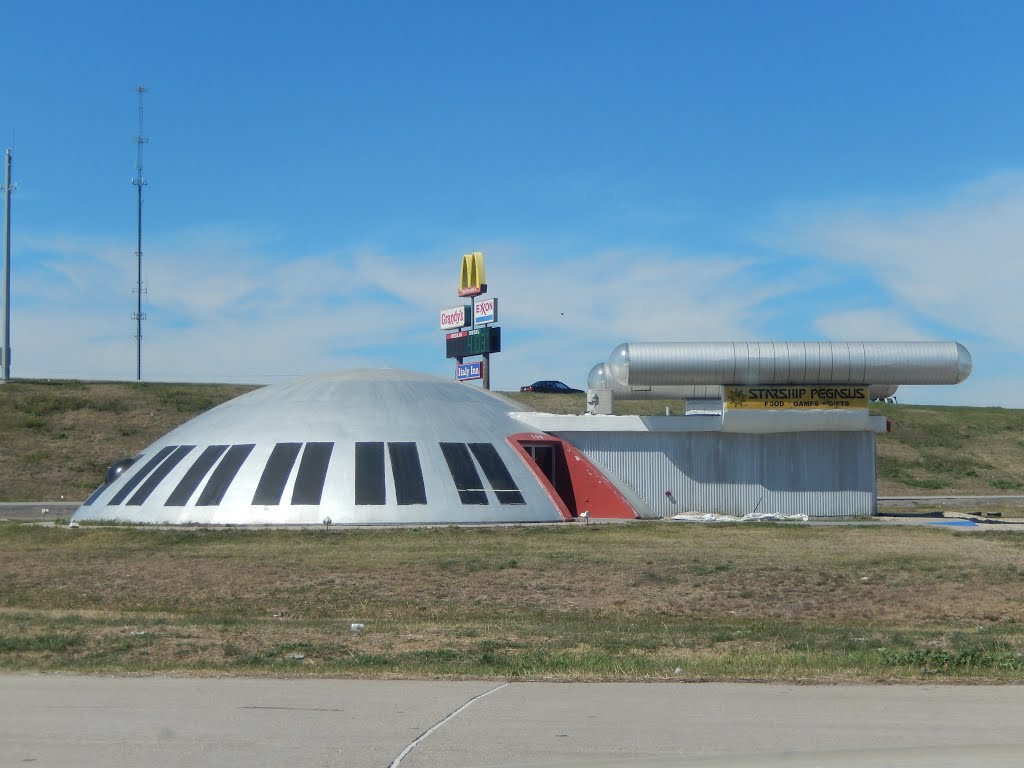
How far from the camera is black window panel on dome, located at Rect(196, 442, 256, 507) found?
31.3 meters

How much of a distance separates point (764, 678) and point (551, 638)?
3.88 metres

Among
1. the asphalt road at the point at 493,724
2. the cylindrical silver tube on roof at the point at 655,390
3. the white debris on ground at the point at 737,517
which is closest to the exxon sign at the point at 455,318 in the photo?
the cylindrical silver tube on roof at the point at 655,390

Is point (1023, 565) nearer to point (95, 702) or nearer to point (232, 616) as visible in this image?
point (232, 616)

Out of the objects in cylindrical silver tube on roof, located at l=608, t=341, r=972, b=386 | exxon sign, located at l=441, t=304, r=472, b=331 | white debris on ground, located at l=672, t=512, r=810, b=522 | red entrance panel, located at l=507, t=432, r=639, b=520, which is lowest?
white debris on ground, located at l=672, t=512, r=810, b=522

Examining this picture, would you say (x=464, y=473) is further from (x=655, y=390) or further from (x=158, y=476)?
(x=655, y=390)

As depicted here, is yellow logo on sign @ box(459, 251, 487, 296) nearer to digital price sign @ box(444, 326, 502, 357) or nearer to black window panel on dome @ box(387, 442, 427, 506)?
digital price sign @ box(444, 326, 502, 357)

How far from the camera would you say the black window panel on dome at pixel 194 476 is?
104 feet

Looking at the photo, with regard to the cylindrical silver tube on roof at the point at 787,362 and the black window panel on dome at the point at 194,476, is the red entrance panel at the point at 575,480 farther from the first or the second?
the black window panel on dome at the point at 194,476

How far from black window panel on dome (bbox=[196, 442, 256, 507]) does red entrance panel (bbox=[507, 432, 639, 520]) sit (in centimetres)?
827

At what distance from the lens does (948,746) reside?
8.98 meters

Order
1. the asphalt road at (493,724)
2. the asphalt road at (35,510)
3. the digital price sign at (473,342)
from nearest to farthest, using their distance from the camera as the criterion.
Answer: the asphalt road at (493,724) < the asphalt road at (35,510) < the digital price sign at (473,342)

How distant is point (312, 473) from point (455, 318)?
2197 centimetres

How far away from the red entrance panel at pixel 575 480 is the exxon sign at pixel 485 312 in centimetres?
1571

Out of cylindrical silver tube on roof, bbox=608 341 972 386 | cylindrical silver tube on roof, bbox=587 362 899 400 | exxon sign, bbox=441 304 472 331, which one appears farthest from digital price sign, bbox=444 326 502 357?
cylindrical silver tube on roof, bbox=608 341 972 386
